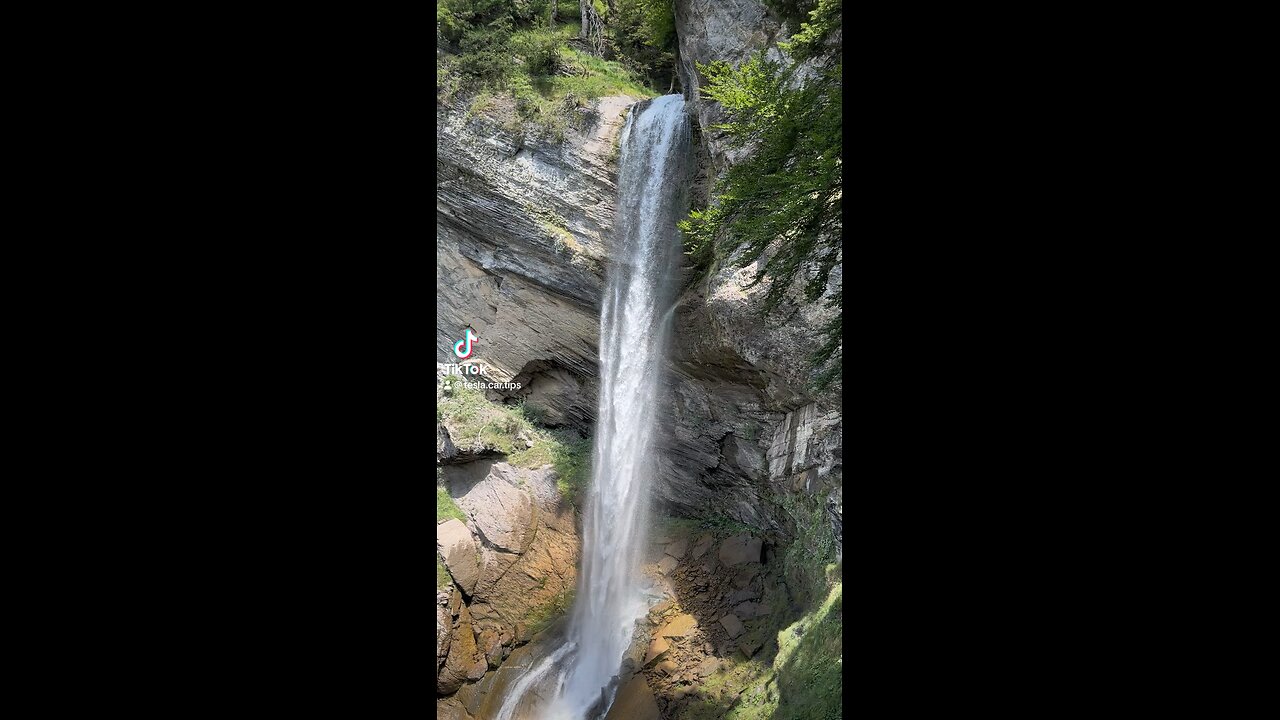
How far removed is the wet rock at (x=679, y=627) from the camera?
401 inches

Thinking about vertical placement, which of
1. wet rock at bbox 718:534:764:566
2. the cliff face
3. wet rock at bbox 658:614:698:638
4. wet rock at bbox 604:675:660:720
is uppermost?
the cliff face

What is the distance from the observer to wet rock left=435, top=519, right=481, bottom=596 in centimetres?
1028

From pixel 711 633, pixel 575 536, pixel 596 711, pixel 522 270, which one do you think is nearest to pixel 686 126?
pixel 522 270

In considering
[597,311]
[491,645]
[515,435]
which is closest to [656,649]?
[491,645]

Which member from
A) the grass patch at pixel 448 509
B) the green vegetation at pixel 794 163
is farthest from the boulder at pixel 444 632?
the green vegetation at pixel 794 163

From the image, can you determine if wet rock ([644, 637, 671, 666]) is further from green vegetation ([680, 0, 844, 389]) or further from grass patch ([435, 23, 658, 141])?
grass patch ([435, 23, 658, 141])

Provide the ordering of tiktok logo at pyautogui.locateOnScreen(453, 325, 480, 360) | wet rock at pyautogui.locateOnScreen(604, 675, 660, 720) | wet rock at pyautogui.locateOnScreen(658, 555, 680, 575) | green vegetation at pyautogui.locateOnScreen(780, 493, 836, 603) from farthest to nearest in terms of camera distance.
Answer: tiktok logo at pyautogui.locateOnScreen(453, 325, 480, 360), wet rock at pyautogui.locateOnScreen(658, 555, 680, 575), wet rock at pyautogui.locateOnScreen(604, 675, 660, 720), green vegetation at pyautogui.locateOnScreen(780, 493, 836, 603)

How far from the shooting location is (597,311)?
12.2 meters

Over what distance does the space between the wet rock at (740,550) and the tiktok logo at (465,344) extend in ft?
18.7

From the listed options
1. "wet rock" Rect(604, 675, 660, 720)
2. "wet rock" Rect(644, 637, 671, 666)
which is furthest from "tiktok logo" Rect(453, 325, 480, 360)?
"wet rock" Rect(604, 675, 660, 720)

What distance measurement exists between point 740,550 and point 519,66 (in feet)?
29.1

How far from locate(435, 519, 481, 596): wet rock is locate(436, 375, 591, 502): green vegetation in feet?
4.70

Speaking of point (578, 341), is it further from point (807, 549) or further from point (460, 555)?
point (807, 549)
